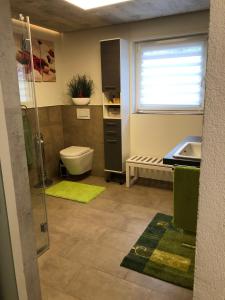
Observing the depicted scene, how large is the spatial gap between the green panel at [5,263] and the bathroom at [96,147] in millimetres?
23

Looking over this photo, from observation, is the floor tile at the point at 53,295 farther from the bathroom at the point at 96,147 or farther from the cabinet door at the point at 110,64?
the cabinet door at the point at 110,64

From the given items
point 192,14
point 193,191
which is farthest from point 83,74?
point 193,191

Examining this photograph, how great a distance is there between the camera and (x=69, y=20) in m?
Answer: 3.15

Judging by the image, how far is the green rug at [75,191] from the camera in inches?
129

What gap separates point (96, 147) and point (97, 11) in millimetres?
1999

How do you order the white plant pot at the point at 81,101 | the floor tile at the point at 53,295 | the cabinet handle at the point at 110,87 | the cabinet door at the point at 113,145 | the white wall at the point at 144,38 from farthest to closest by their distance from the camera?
the white plant pot at the point at 81,101 < the cabinet door at the point at 113,145 < the cabinet handle at the point at 110,87 < the white wall at the point at 144,38 < the floor tile at the point at 53,295

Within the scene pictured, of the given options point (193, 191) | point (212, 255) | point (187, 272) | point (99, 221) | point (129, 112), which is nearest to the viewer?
point (212, 255)

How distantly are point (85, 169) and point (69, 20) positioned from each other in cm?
216

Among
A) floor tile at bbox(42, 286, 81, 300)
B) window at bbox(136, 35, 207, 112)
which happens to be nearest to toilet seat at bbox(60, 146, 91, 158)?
window at bbox(136, 35, 207, 112)

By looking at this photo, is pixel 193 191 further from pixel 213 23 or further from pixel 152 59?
pixel 152 59

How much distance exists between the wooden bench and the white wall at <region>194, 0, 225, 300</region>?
2.59 meters

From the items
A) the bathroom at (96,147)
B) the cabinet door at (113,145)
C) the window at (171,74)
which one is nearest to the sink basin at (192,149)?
the bathroom at (96,147)

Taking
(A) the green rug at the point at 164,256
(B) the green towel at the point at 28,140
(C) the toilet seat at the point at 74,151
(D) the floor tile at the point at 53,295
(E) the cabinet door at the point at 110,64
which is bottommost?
(D) the floor tile at the point at 53,295

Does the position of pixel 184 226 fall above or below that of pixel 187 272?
above
